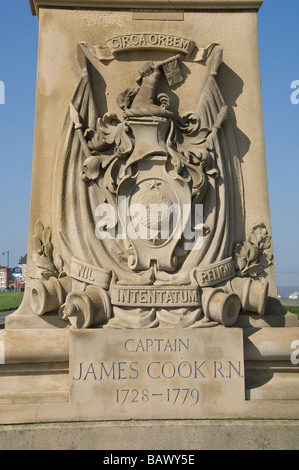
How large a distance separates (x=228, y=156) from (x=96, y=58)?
1727 mm

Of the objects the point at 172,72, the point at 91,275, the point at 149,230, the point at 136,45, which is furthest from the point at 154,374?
the point at 136,45

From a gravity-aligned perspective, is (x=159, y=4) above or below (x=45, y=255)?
above

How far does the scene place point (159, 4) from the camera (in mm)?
5762

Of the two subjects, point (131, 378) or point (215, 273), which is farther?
point (215, 273)

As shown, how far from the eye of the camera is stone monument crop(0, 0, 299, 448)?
16.1 ft

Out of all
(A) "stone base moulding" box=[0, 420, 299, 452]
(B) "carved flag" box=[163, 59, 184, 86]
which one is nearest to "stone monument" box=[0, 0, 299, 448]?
(B) "carved flag" box=[163, 59, 184, 86]

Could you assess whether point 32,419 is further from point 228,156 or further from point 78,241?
point 228,156

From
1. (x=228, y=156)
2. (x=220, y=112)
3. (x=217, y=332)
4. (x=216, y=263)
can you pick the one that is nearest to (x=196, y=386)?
(x=217, y=332)

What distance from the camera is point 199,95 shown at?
5734mm

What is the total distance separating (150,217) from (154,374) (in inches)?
59.0

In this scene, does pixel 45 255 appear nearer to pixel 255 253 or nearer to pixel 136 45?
pixel 255 253

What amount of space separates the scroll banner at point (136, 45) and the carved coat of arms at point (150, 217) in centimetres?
2

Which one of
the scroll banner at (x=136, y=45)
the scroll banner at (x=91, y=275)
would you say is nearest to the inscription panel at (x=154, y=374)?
the scroll banner at (x=91, y=275)

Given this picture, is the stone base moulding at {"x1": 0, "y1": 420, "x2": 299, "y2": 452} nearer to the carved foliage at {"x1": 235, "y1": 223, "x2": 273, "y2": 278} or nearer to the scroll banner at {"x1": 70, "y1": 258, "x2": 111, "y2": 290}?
the scroll banner at {"x1": 70, "y1": 258, "x2": 111, "y2": 290}
